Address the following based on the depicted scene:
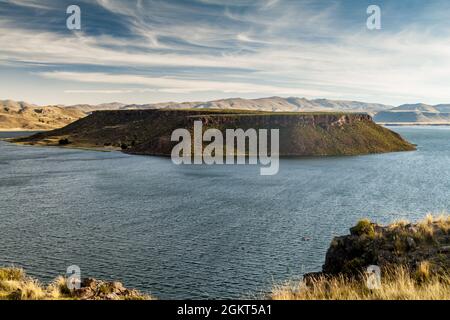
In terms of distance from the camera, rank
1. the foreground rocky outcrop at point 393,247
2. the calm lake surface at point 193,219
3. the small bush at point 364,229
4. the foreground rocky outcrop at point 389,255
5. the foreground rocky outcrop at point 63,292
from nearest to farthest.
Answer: the foreground rocky outcrop at point 63,292, the foreground rocky outcrop at point 389,255, the foreground rocky outcrop at point 393,247, the small bush at point 364,229, the calm lake surface at point 193,219

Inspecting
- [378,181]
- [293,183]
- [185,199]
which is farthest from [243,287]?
[378,181]

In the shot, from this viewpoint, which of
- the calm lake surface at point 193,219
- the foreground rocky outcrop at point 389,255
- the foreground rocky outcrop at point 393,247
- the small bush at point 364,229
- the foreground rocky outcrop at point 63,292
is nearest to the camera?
the foreground rocky outcrop at point 63,292

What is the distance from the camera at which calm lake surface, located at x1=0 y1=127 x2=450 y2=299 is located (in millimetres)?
39375

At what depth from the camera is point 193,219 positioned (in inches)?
2405

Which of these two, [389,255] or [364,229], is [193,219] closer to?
[364,229]

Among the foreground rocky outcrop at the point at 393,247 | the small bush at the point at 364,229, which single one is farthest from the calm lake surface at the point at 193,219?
the small bush at the point at 364,229

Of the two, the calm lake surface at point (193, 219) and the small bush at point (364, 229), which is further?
the calm lake surface at point (193, 219)

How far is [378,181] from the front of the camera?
336 ft

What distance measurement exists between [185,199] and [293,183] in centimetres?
3091

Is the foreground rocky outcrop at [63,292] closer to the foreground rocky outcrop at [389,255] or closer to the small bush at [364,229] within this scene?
the foreground rocky outcrop at [389,255]

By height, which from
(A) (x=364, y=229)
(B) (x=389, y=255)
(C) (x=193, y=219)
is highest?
(A) (x=364, y=229)

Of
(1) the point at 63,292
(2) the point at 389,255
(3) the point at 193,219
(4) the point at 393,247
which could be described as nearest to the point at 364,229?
(4) the point at 393,247

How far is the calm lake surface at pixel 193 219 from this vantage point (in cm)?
3938

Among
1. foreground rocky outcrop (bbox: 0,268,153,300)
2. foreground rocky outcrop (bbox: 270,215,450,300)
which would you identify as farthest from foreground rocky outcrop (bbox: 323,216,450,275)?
foreground rocky outcrop (bbox: 0,268,153,300)
